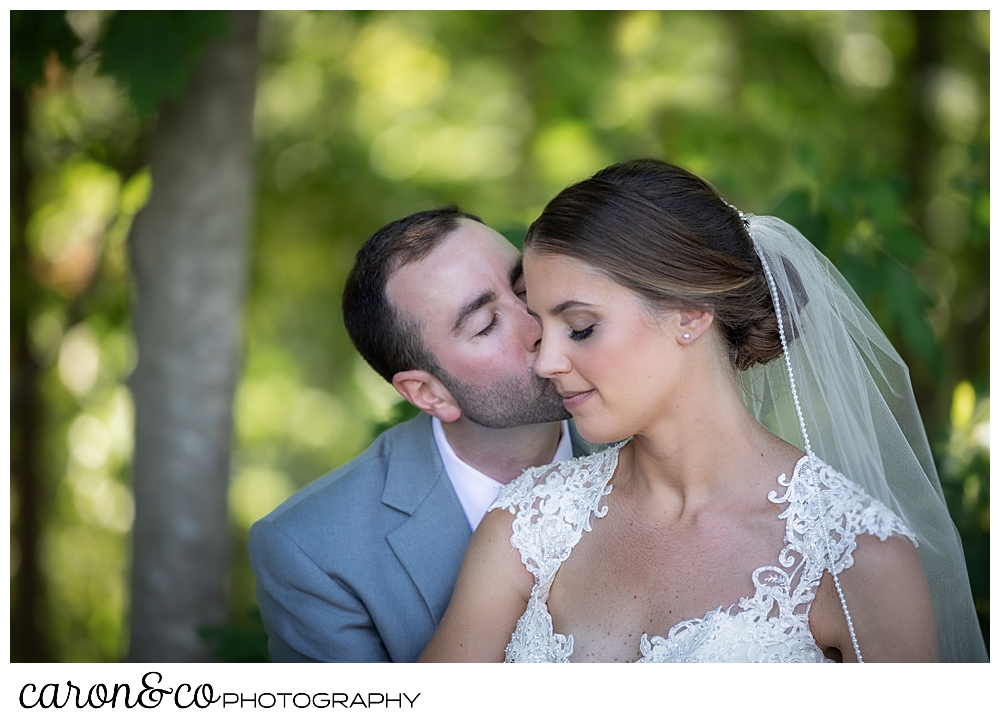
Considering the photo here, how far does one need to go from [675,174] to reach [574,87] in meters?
4.47

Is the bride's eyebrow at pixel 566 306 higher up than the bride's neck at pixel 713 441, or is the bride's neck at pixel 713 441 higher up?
the bride's eyebrow at pixel 566 306

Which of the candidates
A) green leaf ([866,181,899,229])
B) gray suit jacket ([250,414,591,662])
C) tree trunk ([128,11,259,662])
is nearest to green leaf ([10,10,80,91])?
A: tree trunk ([128,11,259,662])

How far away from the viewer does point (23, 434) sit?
567 cm

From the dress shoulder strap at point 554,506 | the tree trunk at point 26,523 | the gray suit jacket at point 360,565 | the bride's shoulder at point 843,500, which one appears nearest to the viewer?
the bride's shoulder at point 843,500

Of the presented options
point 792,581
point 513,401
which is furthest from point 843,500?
point 513,401

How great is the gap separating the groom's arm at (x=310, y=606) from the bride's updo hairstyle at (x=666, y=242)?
3.81 feet

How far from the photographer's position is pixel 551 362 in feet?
6.70

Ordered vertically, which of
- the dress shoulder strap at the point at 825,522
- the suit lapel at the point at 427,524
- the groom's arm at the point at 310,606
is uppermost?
the dress shoulder strap at the point at 825,522

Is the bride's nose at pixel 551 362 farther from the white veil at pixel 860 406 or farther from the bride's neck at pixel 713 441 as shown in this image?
the white veil at pixel 860 406

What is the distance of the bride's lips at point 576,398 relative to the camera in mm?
2075

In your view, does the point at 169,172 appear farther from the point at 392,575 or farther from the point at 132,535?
the point at 392,575

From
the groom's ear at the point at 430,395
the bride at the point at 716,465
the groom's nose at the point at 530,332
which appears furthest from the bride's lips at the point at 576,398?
the groom's ear at the point at 430,395

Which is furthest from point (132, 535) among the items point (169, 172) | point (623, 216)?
point (623, 216)
